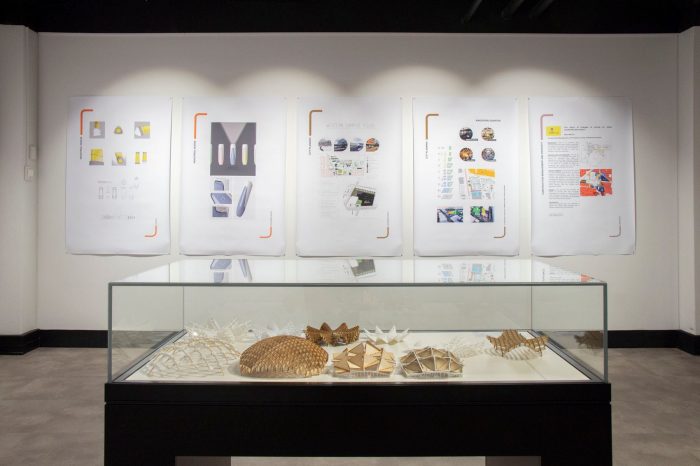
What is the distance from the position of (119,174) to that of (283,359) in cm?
365

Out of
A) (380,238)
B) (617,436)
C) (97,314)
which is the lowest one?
(617,436)

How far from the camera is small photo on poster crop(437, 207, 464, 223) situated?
4.87m

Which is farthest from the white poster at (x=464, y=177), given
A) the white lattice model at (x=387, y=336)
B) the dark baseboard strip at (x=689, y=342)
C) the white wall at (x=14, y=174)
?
the white wall at (x=14, y=174)

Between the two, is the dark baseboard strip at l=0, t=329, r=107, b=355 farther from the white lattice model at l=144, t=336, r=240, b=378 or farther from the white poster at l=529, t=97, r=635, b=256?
the white poster at l=529, t=97, r=635, b=256

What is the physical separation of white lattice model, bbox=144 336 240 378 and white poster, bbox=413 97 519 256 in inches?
120

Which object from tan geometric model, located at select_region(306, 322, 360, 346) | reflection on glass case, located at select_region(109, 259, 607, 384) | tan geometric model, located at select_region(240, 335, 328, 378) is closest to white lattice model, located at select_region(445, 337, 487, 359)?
reflection on glass case, located at select_region(109, 259, 607, 384)

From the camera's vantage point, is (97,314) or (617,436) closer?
(617,436)

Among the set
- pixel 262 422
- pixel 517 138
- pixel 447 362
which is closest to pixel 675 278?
pixel 517 138

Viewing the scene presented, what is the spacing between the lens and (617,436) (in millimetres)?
3023

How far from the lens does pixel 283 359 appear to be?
1.85 metres

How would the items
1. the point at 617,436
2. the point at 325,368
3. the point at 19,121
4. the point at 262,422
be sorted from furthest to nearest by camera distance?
the point at 19,121 < the point at 617,436 < the point at 325,368 < the point at 262,422

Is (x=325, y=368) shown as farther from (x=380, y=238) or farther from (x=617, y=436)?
(x=380, y=238)
